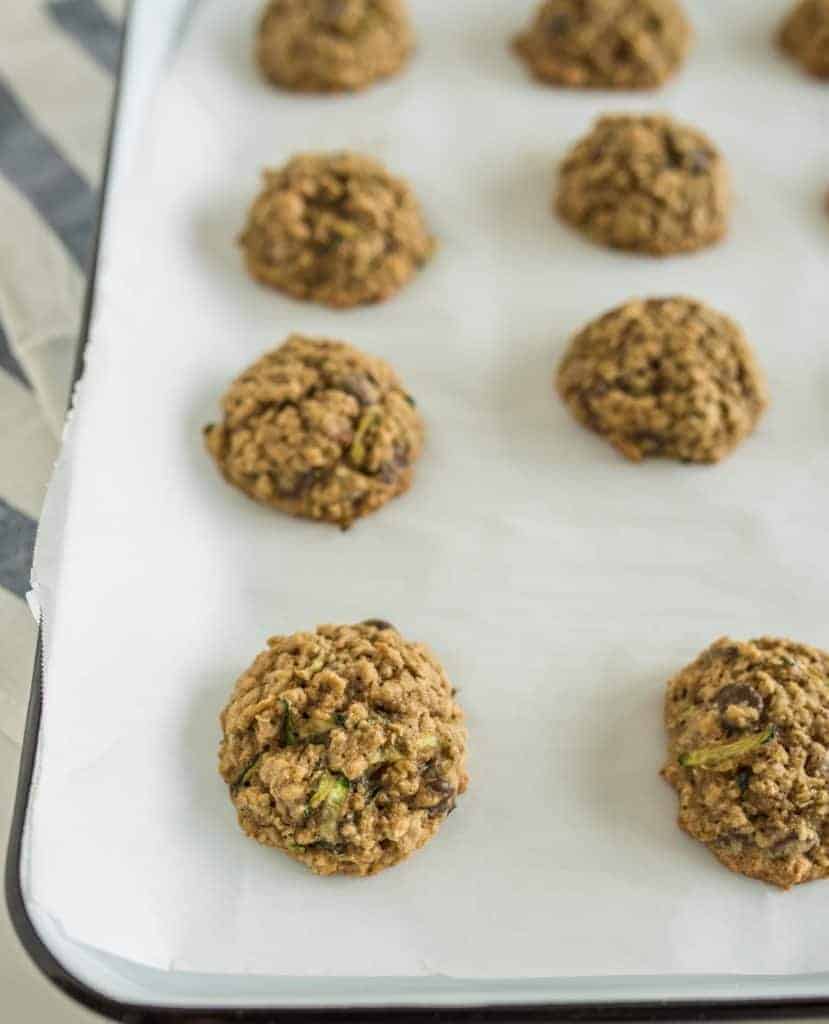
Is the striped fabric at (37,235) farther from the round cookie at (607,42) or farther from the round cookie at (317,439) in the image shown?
the round cookie at (607,42)

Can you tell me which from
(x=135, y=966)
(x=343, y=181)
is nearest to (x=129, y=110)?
(x=343, y=181)

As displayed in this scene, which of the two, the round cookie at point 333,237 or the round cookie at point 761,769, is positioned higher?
the round cookie at point 333,237

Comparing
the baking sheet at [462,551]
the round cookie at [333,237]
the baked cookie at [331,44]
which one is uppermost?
the baked cookie at [331,44]

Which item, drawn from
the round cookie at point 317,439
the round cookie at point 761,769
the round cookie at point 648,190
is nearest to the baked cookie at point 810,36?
the round cookie at point 648,190

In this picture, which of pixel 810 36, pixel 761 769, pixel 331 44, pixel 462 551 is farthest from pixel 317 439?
pixel 810 36

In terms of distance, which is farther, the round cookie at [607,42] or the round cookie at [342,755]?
the round cookie at [607,42]

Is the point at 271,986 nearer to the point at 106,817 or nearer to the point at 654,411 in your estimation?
the point at 106,817

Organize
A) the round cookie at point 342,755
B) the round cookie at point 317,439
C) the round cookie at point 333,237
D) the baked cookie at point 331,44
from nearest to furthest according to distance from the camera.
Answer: the round cookie at point 342,755 < the round cookie at point 317,439 < the round cookie at point 333,237 < the baked cookie at point 331,44
